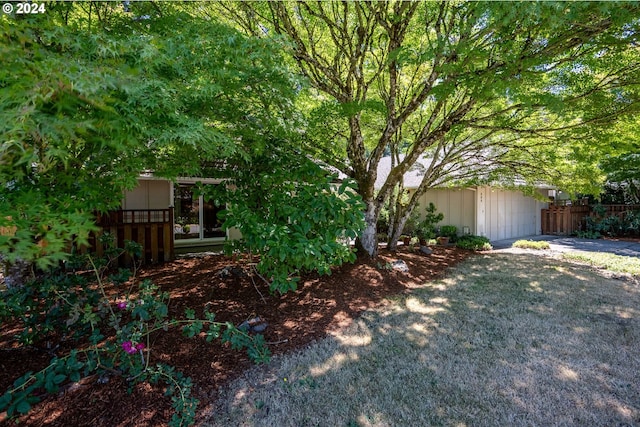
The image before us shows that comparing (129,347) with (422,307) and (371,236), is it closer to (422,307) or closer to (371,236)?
(422,307)

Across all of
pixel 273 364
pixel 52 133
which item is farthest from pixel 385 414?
pixel 52 133

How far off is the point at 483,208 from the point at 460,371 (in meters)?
11.9

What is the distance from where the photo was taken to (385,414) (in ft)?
9.11

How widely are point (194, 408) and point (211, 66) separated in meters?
2.96

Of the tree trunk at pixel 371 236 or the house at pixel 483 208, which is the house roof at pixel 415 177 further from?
the tree trunk at pixel 371 236

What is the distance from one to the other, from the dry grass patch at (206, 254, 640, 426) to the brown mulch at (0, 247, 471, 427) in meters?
0.40

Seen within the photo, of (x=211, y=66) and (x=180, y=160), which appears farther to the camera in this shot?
(x=180, y=160)

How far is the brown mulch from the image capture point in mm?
2752

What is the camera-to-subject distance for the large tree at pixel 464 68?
4684mm

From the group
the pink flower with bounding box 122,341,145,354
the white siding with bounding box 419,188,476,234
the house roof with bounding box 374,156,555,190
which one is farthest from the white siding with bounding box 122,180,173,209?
the white siding with bounding box 419,188,476,234

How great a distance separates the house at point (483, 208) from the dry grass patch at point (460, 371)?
8294 millimetres

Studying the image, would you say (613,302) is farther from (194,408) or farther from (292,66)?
(292,66)

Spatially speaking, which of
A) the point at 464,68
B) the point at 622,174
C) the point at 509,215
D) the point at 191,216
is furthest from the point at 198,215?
the point at 622,174

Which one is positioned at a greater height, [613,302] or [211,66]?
[211,66]
